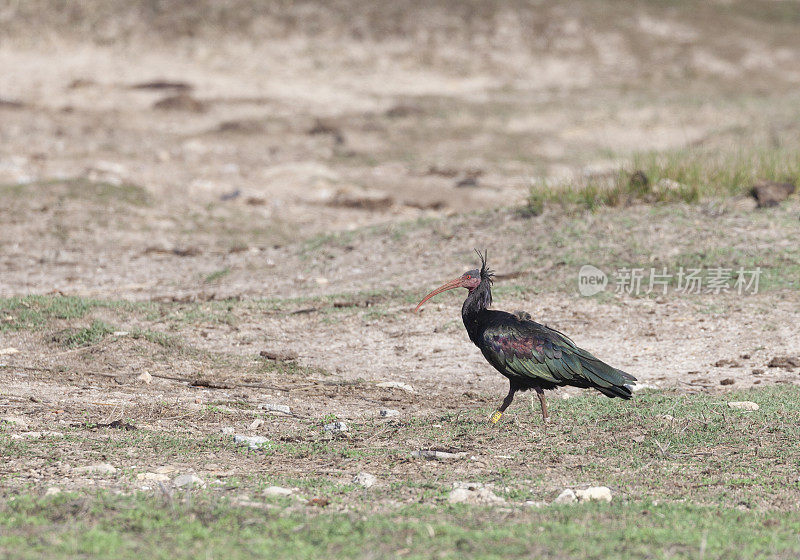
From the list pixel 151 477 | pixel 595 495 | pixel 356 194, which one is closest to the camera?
pixel 595 495

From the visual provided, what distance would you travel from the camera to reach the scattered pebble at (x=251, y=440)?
696 centimetres

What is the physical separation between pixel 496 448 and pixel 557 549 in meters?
2.28

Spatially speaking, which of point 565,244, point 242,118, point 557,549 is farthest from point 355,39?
point 557,549

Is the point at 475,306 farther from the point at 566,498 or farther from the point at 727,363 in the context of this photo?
the point at 727,363

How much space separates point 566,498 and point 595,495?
186mm

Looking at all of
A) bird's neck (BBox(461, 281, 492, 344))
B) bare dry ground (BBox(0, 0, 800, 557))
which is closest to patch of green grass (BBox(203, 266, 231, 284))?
bare dry ground (BBox(0, 0, 800, 557))

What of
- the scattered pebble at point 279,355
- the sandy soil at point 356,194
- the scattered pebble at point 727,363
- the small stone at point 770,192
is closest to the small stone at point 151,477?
the sandy soil at point 356,194

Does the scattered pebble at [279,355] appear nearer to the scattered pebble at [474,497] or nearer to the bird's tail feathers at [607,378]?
the bird's tail feathers at [607,378]

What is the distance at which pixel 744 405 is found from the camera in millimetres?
8234

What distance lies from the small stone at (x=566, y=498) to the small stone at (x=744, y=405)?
2.87 m

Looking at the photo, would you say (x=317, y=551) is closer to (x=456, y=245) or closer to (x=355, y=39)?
(x=456, y=245)

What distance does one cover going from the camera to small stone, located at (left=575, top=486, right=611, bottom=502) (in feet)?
19.3

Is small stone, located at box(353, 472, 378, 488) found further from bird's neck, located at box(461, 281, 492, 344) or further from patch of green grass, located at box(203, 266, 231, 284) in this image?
Result: patch of green grass, located at box(203, 266, 231, 284)

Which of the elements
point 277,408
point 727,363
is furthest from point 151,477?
point 727,363
